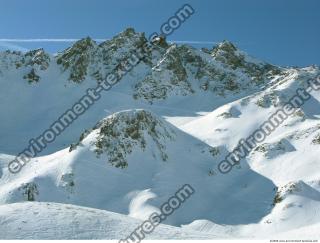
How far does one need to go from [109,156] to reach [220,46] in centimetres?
5308

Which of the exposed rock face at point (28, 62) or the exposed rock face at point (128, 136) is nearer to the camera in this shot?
the exposed rock face at point (128, 136)

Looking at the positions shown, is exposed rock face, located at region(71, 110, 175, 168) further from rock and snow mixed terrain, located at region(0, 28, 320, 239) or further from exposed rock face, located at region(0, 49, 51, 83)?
exposed rock face, located at region(0, 49, 51, 83)

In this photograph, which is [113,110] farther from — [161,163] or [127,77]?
[161,163]

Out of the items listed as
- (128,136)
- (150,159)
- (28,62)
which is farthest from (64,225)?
(28,62)

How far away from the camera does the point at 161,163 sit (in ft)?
136

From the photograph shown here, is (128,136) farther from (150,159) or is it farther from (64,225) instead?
(64,225)

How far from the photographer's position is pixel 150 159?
41594 millimetres

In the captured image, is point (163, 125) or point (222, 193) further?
point (163, 125)

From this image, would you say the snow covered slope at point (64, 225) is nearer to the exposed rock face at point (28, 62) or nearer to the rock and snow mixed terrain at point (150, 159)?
the rock and snow mixed terrain at point (150, 159)

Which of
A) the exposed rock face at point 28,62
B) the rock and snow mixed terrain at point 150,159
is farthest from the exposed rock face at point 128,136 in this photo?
the exposed rock face at point 28,62

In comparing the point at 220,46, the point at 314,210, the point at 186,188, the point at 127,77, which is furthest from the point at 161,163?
the point at 220,46

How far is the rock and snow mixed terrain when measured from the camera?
1930 cm

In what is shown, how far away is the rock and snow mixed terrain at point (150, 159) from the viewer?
63.3 ft

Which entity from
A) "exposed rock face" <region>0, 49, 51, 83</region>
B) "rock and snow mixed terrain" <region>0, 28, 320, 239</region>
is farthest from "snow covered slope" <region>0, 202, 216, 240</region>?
"exposed rock face" <region>0, 49, 51, 83</region>
